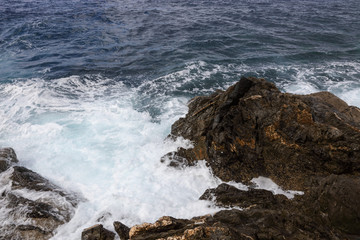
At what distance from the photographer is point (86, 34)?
21438 mm

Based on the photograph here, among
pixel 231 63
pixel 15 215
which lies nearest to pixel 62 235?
pixel 15 215

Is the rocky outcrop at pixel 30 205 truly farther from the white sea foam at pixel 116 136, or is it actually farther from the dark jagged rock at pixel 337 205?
the dark jagged rock at pixel 337 205

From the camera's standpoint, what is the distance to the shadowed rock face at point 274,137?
601 centimetres

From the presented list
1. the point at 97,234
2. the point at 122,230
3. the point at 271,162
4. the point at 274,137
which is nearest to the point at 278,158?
the point at 271,162

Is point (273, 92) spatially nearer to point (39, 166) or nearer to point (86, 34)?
point (39, 166)

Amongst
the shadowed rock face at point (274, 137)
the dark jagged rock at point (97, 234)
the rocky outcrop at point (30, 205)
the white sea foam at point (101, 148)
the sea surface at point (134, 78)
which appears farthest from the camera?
the sea surface at point (134, 78)

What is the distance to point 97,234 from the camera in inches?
207

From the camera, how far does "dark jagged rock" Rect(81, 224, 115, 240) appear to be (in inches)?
206

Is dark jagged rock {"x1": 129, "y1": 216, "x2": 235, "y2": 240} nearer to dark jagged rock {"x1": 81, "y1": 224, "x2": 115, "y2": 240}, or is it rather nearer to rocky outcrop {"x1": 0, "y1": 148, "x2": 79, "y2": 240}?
dark jagged rock {"x1": 81, "y1": 224, "x2": 115, "y2": 240}

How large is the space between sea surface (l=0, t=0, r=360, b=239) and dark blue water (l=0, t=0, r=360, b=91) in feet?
0.37

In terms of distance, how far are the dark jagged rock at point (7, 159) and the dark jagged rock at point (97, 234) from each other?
163 inches

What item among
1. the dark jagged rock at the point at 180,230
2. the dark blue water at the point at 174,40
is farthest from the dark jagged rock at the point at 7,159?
the dark blue water at the point at 174,40

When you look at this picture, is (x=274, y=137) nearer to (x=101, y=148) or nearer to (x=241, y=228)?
(x=241, y=228)

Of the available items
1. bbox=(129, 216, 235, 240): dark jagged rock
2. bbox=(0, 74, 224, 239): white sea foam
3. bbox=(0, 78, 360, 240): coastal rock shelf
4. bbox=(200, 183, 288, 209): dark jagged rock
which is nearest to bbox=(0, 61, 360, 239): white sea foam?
bbox=(0, 74, 224, 239): white sea foam
